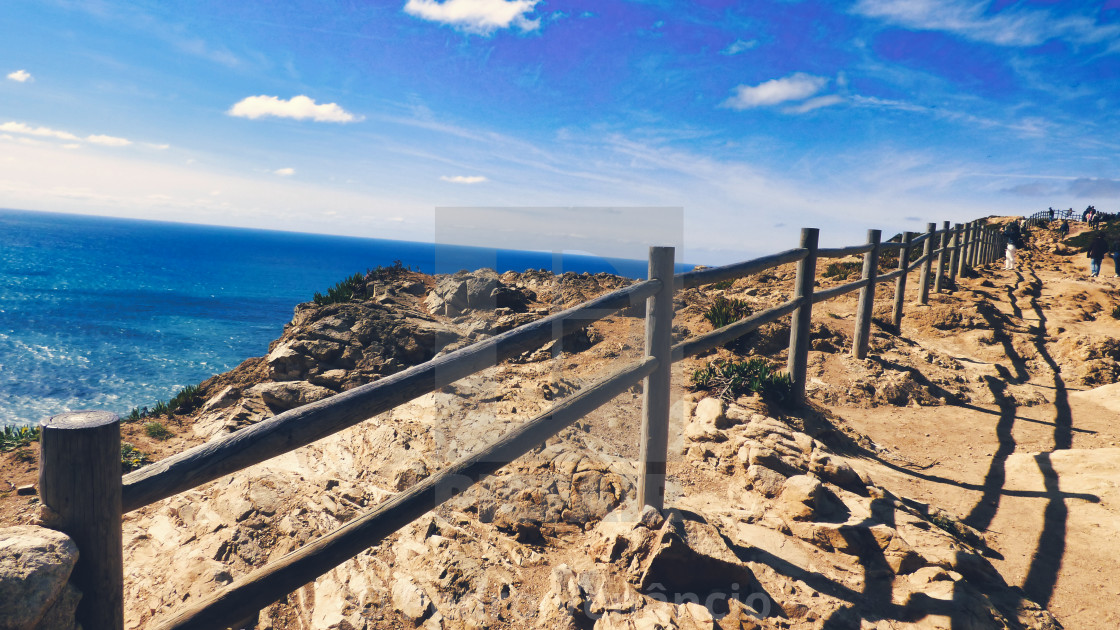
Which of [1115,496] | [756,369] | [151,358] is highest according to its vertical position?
[756,369]

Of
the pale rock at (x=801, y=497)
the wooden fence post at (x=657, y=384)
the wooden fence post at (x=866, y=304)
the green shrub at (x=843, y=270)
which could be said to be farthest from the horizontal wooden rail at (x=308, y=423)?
the green shrub at (x=843, y=270)

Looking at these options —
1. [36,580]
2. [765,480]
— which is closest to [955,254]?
[765,480]

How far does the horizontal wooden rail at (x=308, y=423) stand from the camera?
1586mm

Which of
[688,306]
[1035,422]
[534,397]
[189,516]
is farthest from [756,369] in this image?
[189,516]

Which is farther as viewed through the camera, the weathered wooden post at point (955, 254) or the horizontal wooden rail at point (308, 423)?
the weathered wooden post at point (955, 254)

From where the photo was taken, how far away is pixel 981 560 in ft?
9.55

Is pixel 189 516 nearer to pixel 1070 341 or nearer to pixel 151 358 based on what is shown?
pixel 1070 341

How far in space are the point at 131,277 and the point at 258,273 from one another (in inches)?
818

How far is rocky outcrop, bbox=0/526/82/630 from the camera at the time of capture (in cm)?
126

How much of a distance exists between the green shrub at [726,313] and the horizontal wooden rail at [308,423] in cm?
563

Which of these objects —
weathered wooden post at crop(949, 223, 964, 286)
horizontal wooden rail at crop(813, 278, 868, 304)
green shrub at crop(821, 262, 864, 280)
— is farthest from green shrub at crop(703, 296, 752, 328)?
weathered wooden post at crop(949, 223, 964, 286)

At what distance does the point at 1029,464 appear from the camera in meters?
4.56

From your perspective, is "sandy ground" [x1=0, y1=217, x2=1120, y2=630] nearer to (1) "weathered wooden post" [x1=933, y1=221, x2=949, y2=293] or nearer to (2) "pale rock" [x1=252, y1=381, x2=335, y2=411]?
(2) "pale rock" [x1=252, y1=381, x2=335, y2=411]

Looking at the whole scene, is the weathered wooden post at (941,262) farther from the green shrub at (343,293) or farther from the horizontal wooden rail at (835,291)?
the green shrub at (343,293)
